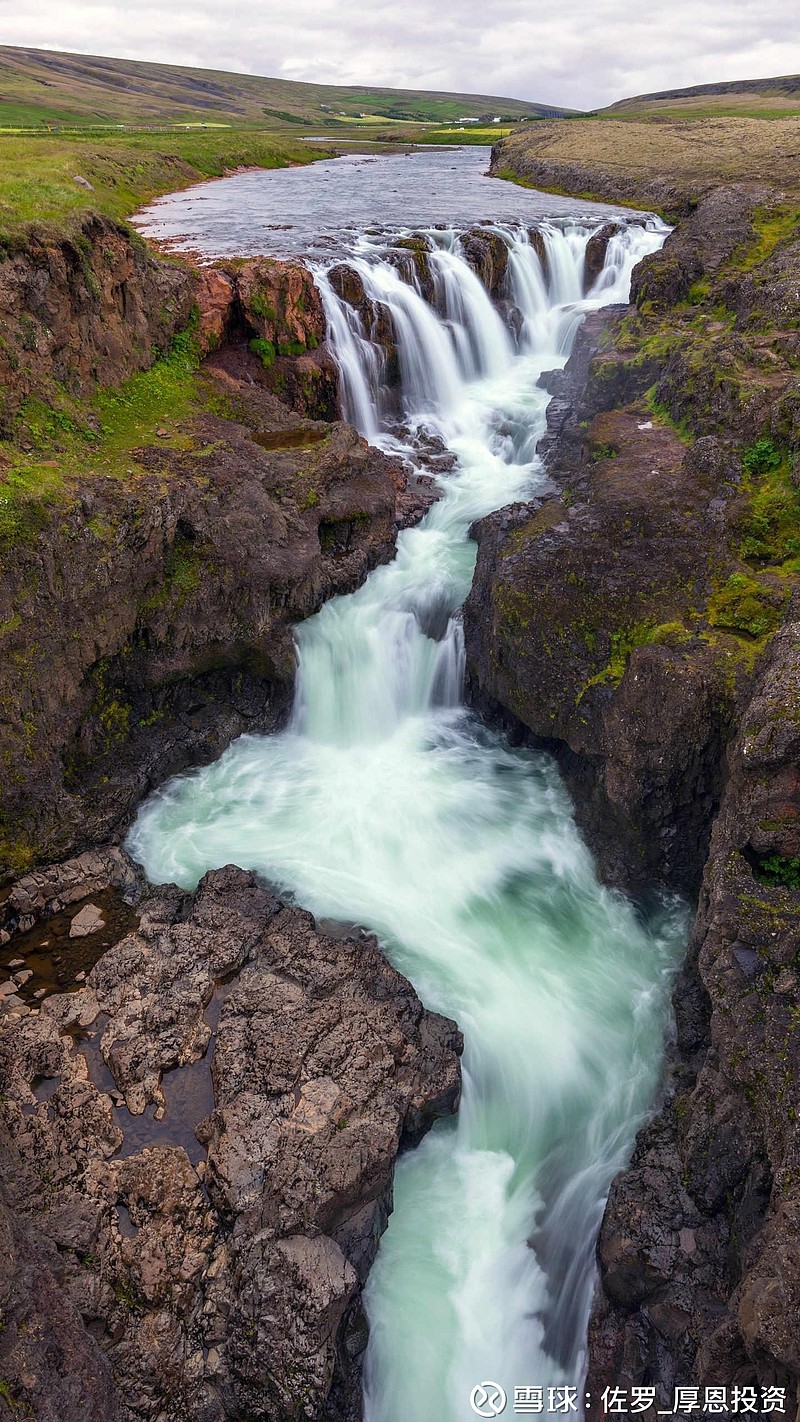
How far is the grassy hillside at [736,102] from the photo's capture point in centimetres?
6681

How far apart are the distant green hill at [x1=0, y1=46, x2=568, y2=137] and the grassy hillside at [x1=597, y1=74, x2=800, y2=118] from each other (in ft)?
94.2

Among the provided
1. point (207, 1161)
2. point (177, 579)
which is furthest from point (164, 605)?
point (207, 1161)

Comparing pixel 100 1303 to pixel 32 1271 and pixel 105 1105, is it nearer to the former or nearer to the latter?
pixel 32 1271

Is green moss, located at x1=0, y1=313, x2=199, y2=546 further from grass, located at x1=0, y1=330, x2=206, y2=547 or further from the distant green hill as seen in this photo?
the distant green hill

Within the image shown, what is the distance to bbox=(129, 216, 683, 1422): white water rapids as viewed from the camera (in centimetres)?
882

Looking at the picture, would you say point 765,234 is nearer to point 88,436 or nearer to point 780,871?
point 88,436

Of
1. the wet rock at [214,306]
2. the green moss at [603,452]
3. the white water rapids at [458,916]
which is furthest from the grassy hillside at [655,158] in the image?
the white water rapids at [458,916]

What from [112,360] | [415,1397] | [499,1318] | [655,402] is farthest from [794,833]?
[112,360]

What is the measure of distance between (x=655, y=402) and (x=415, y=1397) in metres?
18.7

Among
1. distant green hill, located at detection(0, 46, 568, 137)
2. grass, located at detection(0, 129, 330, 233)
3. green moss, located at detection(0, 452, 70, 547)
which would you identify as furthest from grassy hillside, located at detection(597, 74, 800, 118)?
green moss, located at detection(0, 452, 70, 547)

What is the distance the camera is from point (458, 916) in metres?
12.6

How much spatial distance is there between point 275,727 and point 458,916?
227 inches

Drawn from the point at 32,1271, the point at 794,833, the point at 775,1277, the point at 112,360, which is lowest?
the point at 32,1271

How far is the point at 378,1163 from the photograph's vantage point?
8.78 meters
